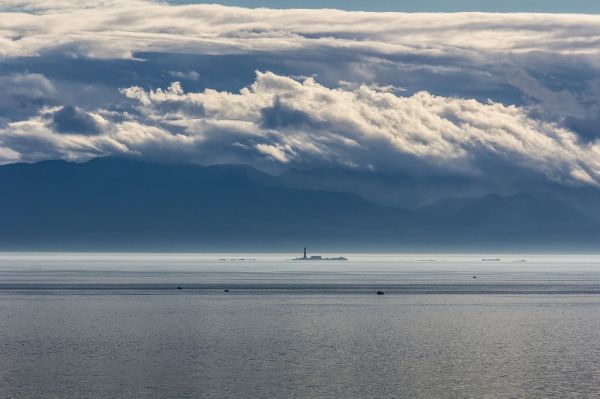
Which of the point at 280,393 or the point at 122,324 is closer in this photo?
the point at 280,393

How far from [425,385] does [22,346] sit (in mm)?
42189

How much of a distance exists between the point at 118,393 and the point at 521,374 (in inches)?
1159

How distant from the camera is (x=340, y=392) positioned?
70.2 m

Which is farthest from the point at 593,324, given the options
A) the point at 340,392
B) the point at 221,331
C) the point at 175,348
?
the point at 340,392

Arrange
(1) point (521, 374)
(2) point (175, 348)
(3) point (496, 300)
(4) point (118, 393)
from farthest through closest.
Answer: (3) point (496, 300) < (2) point (175, 348) < (1) point (521, 374) < (4) point (118, 393)

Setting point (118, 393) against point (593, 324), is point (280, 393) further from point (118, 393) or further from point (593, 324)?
point (593, 324)

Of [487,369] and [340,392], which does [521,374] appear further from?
[340,392]

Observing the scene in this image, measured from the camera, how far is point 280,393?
230 feet

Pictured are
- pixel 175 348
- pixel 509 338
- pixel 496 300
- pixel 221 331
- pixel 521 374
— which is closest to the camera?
pixel 521 374

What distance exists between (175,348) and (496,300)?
88.3m

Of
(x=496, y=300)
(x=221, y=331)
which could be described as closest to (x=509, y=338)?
(x=221, y=331)

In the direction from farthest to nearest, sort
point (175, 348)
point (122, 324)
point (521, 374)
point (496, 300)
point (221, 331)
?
point (496, 300)
point (122, 324)
point (221, 331)
point (175, 348)
point (521, 374)

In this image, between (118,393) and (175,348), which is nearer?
(118,393)

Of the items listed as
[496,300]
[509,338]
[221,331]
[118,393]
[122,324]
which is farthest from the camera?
[496,300]
